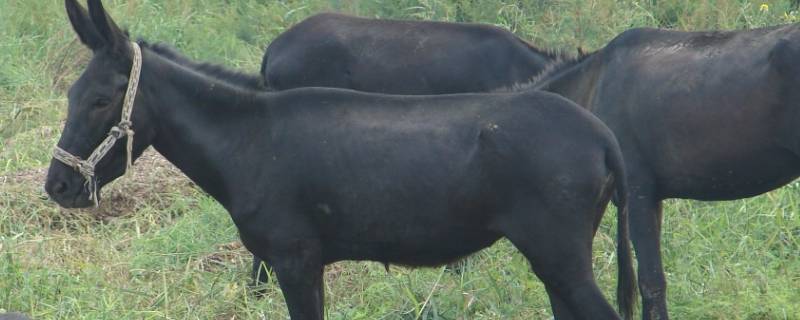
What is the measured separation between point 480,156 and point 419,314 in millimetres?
1462

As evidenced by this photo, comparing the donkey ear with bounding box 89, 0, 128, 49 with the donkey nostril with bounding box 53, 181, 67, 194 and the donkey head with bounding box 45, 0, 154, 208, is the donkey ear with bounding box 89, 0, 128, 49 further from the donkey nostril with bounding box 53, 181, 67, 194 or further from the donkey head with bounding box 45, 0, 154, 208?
Answer: the donkey nostril with bounding box 53, 181, 67, 194

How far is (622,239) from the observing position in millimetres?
5117

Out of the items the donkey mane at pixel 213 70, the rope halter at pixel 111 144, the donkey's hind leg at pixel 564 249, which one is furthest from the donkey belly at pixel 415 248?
the rope halter at pixel 111 144

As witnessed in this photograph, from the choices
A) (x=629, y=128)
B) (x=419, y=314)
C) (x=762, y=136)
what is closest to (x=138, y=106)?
(x=419, y=314)

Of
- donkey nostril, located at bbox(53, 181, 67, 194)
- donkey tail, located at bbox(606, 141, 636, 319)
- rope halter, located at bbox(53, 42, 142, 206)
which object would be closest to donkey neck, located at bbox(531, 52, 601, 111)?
donkey tail, located at bbox(606, 141, 636, 319)

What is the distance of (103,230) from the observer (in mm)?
7574

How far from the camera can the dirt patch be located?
777 centimetres

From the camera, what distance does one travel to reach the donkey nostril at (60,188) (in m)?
5.10

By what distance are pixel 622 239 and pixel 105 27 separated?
233cm

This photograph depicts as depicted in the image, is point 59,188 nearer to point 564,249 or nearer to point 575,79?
point 564,249

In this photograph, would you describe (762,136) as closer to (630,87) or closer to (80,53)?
(630,87)

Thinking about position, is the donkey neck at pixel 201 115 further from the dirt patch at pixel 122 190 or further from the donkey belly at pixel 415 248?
the dirt patch at pixel 122 190

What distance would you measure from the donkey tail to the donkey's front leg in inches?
49.4

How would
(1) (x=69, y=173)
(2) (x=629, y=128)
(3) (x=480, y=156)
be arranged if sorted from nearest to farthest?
(3) (x=480, y=156) < (1) (x=69, y=173) < (2) (x=629, y=128)
